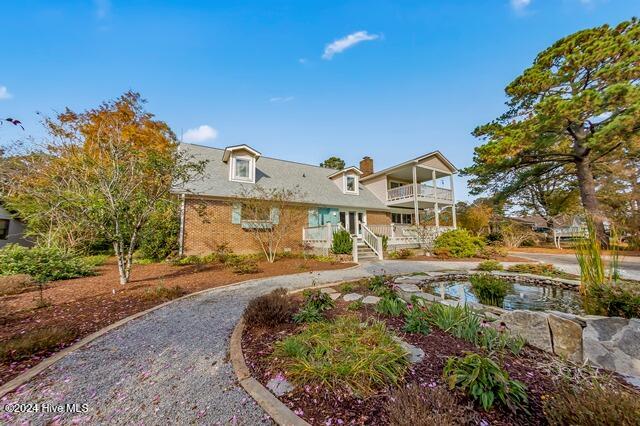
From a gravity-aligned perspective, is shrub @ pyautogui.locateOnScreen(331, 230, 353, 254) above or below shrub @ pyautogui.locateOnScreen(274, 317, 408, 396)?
above

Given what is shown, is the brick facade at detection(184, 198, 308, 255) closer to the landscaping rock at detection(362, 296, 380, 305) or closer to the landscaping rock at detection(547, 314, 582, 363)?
the landscaping rock at detection(362, 296, 380, 305)

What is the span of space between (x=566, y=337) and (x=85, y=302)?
7.80 metres

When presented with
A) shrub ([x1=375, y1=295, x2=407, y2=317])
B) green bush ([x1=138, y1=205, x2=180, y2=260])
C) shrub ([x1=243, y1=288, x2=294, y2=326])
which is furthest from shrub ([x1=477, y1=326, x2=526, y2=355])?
→ green bush ([x1=138, y1=205, x2=180, y2=260])

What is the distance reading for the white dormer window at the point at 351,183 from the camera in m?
17.4

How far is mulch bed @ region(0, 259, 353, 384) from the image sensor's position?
3.52 meters

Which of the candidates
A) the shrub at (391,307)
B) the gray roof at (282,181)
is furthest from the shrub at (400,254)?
the shrub at (391,307)

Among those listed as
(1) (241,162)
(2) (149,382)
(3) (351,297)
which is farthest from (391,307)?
(1) (241,162)

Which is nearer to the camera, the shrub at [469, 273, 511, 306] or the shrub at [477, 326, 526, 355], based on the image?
the shrub at [477, 326, 526, 355]

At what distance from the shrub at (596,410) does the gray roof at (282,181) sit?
12.2 meters

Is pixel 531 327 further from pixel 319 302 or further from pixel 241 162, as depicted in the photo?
pixel 241 162

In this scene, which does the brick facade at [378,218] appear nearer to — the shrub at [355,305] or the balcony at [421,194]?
the balcony at [421,194]

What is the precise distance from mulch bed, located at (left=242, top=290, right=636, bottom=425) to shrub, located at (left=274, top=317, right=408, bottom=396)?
92mm

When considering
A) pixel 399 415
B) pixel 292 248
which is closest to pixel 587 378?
pixel 399 415

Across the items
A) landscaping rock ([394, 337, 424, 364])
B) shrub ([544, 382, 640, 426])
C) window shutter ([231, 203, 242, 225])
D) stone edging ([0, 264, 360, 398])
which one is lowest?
stone edging ([0, 264, 360, 398])
